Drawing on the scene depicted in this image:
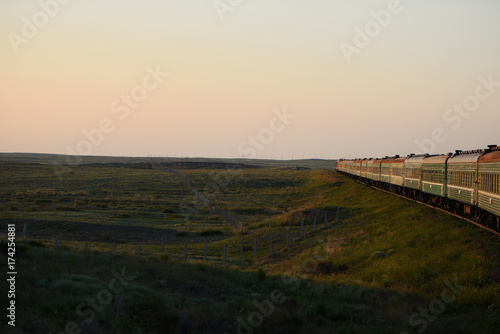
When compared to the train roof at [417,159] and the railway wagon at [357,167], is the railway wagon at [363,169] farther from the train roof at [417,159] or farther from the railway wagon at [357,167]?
the train roof at [417,159]

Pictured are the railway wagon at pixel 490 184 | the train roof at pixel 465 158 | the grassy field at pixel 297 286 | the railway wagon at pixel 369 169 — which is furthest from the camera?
the railway wagon at pixel 369 169

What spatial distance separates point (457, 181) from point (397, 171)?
62.2 feet

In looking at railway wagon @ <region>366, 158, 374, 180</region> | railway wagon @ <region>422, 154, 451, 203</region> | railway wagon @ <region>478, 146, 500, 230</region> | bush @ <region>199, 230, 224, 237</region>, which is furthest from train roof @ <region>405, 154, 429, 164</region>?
railway wagon @ <region>366, 158, 374, 180</region>

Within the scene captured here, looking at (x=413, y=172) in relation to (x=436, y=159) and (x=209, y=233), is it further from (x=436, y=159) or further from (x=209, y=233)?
(x=209, y=233)

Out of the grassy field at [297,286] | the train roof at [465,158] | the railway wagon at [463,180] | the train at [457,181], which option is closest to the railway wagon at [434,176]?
the train at [457,181]

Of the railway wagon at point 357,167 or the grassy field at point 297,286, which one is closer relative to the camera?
the grassy field at point 297,286

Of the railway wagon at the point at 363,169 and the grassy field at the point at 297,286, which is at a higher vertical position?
the railway wagon at the point at 363,169

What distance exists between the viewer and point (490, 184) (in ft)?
65.8

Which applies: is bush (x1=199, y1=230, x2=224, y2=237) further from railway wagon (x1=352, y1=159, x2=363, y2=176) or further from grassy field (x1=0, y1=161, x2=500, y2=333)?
railway wagon (x1=352, y1=159, x2=363, y2=176)

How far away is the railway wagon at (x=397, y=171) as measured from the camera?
4322 centimetres

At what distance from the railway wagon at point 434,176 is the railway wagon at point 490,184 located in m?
7.32

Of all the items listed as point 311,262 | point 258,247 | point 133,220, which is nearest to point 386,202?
point 258,247

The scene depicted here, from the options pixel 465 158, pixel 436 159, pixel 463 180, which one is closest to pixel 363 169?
pixel 436 159

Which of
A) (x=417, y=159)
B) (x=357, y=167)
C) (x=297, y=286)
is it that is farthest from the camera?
(x=357, y=167)
